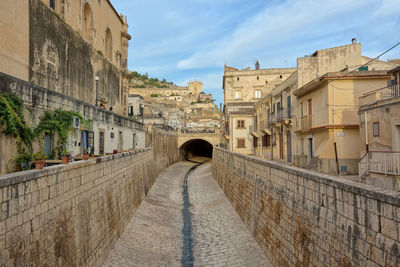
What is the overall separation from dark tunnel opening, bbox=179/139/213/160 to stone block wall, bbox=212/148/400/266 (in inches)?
1741

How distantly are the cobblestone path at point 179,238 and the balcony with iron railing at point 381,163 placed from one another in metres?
5.91

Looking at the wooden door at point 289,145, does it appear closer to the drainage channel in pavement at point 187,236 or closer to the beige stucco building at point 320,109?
the beige stucco building at point 320,109

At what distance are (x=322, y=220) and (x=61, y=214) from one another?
578cm

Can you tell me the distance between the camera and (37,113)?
31.2 feet

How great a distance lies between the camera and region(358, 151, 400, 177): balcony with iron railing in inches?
432

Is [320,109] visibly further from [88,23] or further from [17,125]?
[88,23]

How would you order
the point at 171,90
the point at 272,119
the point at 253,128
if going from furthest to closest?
1. the point at 171,90
2. the point at 253,128
3. the point at 272,119

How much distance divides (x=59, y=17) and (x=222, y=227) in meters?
15.6

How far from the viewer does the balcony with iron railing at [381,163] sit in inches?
432

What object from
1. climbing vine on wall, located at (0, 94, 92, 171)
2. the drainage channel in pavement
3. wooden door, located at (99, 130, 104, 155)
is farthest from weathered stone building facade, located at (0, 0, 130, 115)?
the drainage channel in pavement

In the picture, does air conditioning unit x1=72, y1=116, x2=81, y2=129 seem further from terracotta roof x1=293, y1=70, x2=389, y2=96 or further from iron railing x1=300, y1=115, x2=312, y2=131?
iron railing x1=300, y1=115, x2=312, y2=131

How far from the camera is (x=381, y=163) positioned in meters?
11.6

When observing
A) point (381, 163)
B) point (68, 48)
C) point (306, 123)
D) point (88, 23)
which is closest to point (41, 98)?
point (68, 48)

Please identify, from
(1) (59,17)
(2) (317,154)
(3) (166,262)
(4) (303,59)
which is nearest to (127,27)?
(1) (59,17)
